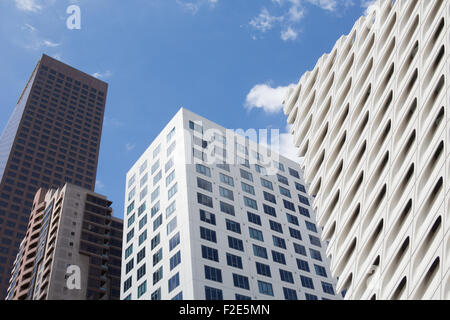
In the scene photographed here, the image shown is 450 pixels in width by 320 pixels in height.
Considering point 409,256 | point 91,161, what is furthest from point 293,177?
point 91,161

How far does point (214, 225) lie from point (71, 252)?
50.8m

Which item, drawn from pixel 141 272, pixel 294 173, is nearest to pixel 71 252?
pixel 141 272

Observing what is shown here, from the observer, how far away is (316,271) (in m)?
80.9

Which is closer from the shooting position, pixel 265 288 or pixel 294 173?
pixel 265 288

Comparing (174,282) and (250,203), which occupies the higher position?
(250,203)

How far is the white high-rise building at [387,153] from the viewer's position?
29.7 m

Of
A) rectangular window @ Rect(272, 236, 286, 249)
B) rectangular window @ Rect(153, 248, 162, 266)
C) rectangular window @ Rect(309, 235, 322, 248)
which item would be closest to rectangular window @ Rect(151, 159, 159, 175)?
rectangular window @ Rect(153, 248, 162, 266)

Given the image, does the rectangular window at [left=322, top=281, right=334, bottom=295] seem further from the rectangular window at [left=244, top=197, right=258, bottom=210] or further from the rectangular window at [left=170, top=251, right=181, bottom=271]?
the rectangular window at [left=170, top=251, right=181, bottom=271]

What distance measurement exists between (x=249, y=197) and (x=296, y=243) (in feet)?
36.6

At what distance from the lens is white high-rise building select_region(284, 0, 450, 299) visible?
29.7 metres

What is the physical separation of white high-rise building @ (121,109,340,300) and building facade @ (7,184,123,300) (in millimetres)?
28655

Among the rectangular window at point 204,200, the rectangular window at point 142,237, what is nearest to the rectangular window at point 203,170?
the rectangular window at point 204,200

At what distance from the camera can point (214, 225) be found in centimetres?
7131

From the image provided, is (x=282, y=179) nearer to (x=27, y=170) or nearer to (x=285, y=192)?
(x=285, y=192)
